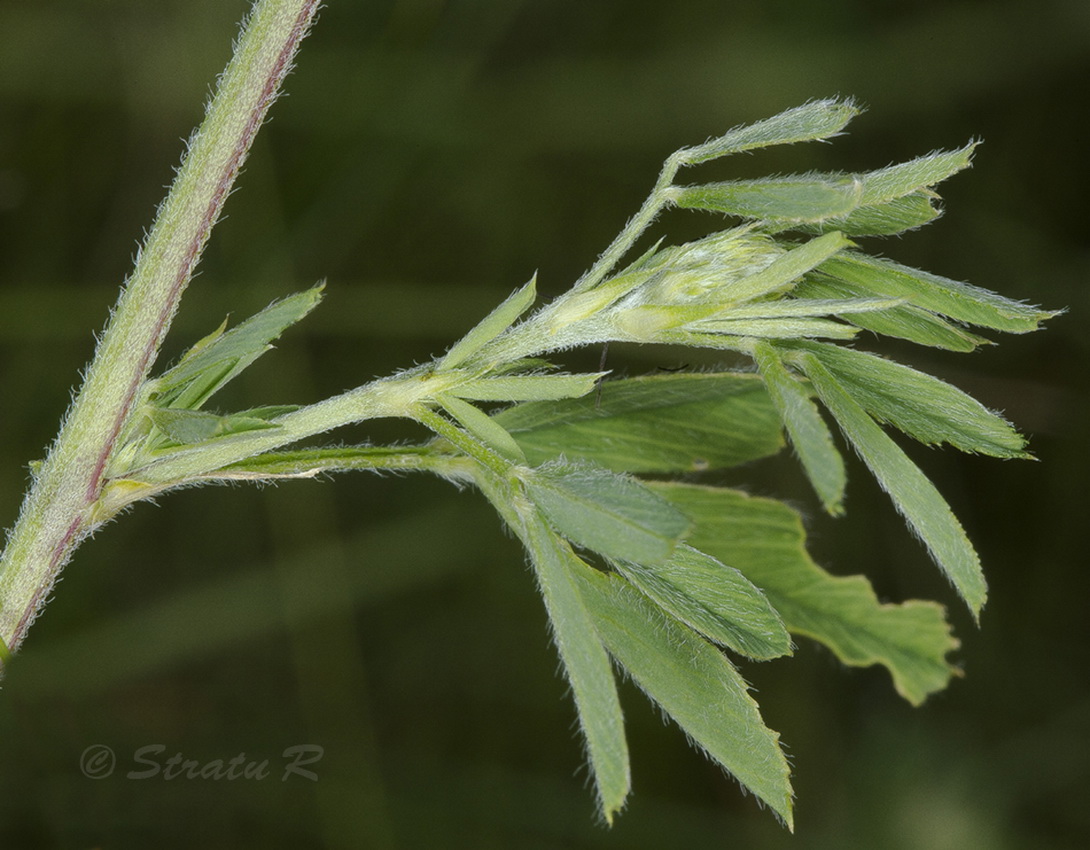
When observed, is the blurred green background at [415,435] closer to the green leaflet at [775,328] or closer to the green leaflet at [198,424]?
the green leaflet at [198,424]

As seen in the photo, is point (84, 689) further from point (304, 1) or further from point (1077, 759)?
point (1077, 759)

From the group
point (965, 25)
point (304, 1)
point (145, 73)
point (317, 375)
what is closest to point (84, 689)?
point (317, 375)

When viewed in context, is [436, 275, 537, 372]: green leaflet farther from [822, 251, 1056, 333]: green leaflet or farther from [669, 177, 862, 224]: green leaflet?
[822, 251, 1056, 333]: green leaflet

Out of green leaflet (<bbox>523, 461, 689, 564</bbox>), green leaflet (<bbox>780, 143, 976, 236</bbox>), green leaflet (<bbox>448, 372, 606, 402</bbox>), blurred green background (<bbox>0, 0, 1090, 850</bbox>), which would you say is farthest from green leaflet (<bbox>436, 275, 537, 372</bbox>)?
blurred green background (<bbox>0, 0, 1090, 850</bbox>)

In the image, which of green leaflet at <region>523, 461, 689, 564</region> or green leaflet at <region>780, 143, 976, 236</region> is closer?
green leaflet at <region>523, 461, 689, 564</region>

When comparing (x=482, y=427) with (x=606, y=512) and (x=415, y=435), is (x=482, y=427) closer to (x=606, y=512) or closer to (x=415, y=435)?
(x=606, y=512)

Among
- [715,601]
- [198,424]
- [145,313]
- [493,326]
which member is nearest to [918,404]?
[715,601]

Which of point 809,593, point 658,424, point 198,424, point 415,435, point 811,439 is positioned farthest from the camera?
point 415,435
